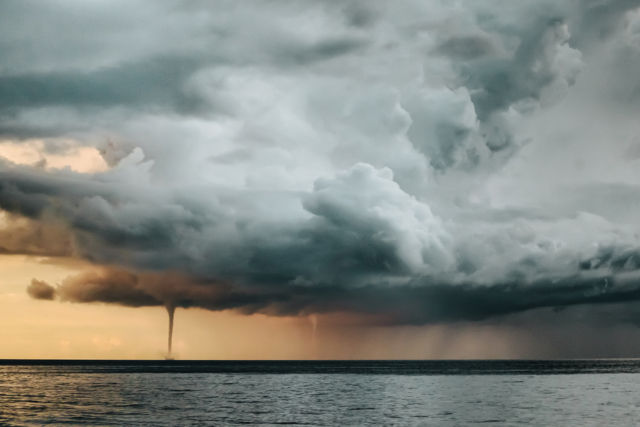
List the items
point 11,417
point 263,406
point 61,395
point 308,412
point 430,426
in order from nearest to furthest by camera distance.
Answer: point 430,426, point 11,417, point 308,412, point 263,406, point 61,395

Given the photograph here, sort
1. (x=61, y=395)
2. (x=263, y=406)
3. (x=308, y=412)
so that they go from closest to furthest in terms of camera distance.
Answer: (x=308, y=412) < (x=263, y=406) < (x=61, y=395)

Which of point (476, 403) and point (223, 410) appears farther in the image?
point (476, 403)

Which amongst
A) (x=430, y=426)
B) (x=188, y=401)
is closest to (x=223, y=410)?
(x=188, y=401)

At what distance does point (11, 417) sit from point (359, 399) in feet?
169

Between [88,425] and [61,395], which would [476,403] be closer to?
[88,425]

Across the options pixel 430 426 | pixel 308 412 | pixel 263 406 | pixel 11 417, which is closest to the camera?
pixel 430 426

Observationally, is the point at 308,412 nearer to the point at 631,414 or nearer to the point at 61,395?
the point at 631,414

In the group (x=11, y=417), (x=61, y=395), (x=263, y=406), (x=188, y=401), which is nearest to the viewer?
(x=11, y=417)

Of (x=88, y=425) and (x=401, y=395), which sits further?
(x=401, y=395)

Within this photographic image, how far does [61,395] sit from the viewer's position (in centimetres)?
11019

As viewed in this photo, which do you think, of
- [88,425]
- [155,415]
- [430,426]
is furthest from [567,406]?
[88,425]

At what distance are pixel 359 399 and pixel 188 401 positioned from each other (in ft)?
86.5

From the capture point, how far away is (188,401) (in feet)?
327

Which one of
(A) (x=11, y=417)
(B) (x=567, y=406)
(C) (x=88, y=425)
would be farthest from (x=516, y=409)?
(A) (x=11, y=417)
